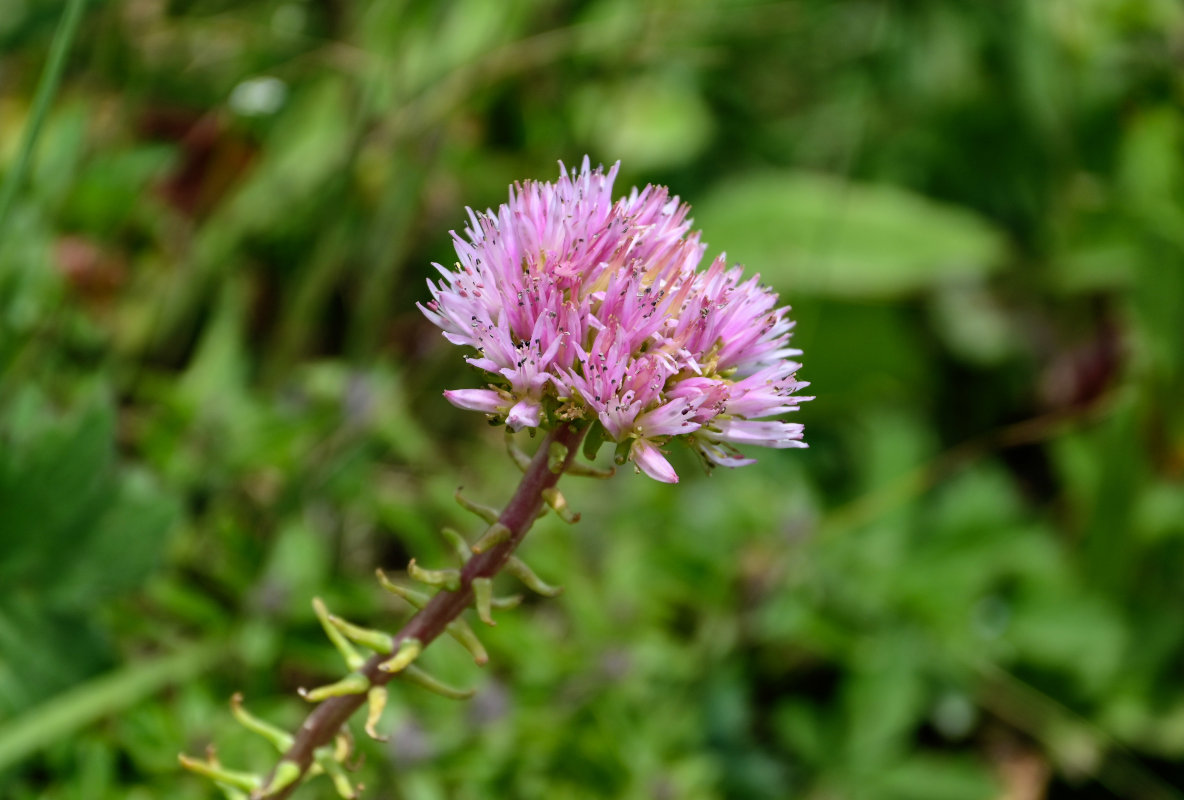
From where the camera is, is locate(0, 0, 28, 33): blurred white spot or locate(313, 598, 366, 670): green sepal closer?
locate(313, 598, 366, 670): green sepal

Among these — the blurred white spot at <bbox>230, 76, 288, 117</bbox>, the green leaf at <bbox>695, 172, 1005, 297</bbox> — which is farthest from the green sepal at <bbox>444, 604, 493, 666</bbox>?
the green leaf at <bbox>695, 172, 1005, 297</bbox>

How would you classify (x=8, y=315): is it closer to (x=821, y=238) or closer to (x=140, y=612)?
(x=140, y=612)

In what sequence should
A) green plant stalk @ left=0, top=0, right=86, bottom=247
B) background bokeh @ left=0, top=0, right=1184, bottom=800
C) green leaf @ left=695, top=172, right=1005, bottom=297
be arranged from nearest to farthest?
green plant stalk @ left=0, top=0, right=86, bottom=247 < background bokeh @ left=0, top=0, right=1184, bottom=800 < green leaf @ left=695, top=172, right=1005, bottom=297

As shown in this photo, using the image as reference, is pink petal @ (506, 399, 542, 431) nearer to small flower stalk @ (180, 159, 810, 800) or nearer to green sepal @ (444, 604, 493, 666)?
small flower stalk @ (180, 159, 810, 800)

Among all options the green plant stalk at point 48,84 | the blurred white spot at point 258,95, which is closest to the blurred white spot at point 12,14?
the blurred white spot at point 258,95

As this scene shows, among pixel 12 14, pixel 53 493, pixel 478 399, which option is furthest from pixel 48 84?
pixel 12 14

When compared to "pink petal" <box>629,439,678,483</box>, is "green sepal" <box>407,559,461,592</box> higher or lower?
lower

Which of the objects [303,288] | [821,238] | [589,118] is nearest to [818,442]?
[821,238]
